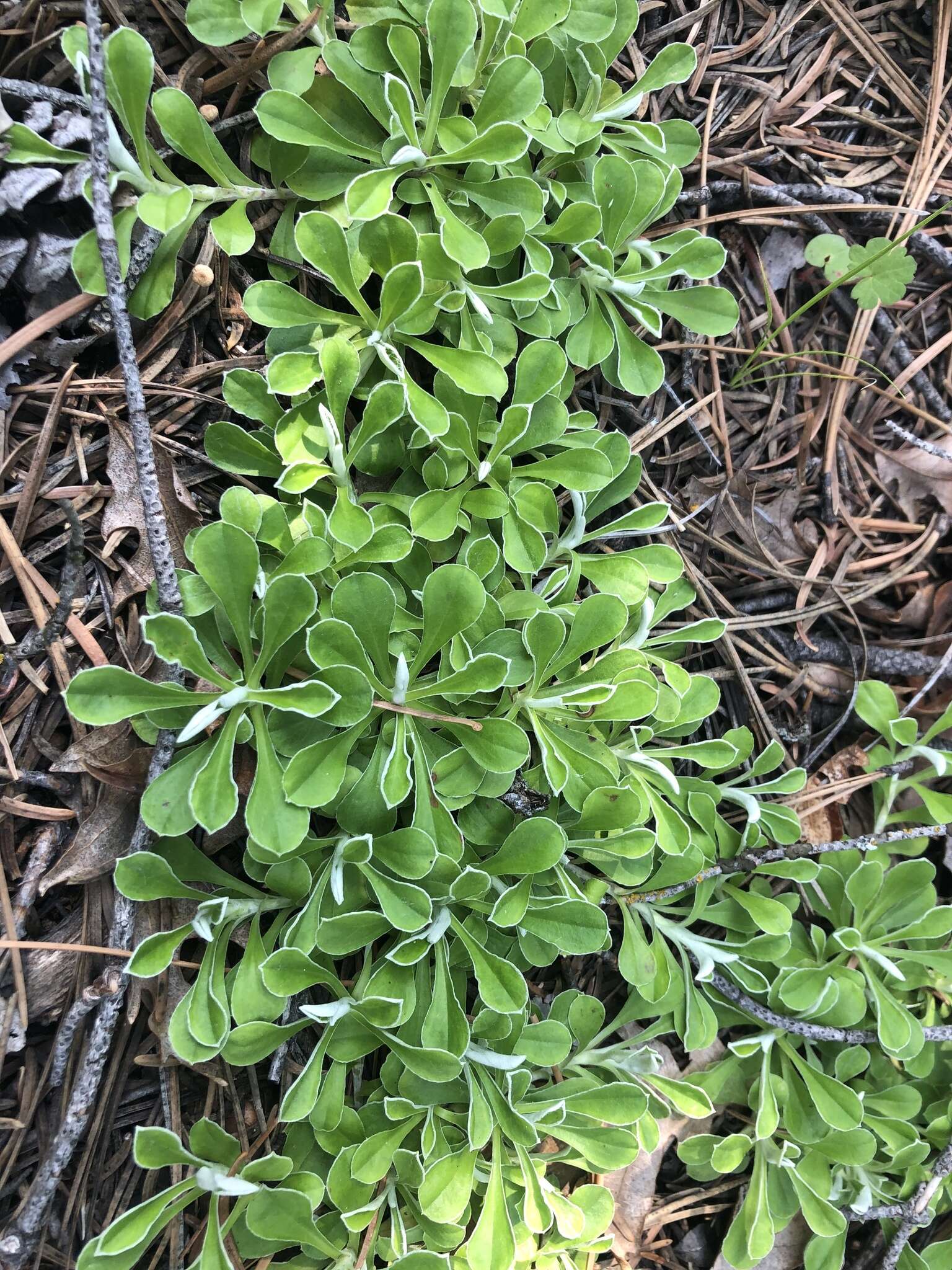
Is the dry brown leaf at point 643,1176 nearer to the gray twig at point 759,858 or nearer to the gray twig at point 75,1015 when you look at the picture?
the gray twig at point 759,858

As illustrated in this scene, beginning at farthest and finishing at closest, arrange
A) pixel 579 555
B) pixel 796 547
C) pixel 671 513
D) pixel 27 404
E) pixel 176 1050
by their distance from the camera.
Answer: pixel 796 547, pixel 671 513, pixel 579 555, pixel 27 404, pixel 176 1050

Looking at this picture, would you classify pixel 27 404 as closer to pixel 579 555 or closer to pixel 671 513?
pixel 579 555

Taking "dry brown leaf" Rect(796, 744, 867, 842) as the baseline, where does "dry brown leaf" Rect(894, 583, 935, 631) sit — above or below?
above

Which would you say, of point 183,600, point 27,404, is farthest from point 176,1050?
point 27,404

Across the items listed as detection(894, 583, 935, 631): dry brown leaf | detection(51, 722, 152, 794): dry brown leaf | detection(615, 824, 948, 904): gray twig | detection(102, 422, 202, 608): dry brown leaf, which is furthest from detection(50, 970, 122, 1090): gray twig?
detection(894, 583, 935, 631): dry brown leaf

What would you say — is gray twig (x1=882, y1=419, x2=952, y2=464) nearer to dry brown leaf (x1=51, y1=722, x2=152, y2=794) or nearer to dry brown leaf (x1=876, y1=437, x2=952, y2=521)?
dry brown leaf (x1=876, y1=437, x2=952, y2=521)

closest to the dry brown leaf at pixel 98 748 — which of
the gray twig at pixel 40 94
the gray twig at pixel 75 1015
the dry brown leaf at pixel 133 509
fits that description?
the dry brown leaf at pixel 133 509
